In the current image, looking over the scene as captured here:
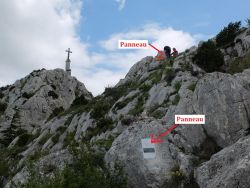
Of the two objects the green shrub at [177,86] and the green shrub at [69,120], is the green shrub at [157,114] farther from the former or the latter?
the green shrub at [69,120]

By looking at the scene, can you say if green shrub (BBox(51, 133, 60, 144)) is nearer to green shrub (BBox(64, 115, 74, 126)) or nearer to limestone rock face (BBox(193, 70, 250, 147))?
green shrub (BBox(64, 115, 74, 126))

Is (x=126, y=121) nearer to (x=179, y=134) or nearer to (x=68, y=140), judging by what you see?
(x=179, y=134)

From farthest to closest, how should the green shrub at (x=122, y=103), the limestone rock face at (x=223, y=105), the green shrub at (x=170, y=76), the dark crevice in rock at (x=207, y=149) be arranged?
the green shrub at (x=122, y=103)
the green shrub at (x=170, y=76)
the limestone rock face at (x=223, y=105)
the dark crevice in rock at (x=207, y=149)

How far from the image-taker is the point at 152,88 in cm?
4372

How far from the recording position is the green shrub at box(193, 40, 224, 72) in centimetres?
4316

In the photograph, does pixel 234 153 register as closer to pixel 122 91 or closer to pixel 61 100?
pixel 122 91

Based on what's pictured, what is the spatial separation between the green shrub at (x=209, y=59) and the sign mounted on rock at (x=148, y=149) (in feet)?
70.6

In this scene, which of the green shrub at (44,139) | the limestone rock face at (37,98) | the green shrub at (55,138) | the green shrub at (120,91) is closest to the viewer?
the green shrub at (55,138)

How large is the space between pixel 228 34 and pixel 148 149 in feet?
120

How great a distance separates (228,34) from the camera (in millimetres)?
54719

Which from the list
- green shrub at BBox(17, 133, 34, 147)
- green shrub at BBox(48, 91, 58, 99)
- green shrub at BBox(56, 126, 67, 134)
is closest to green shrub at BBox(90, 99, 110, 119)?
green shrub at BBox(56, 126, 67, 134)

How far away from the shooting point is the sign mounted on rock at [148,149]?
76.1 ft

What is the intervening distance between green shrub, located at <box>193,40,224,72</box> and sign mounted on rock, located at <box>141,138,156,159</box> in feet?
70.6

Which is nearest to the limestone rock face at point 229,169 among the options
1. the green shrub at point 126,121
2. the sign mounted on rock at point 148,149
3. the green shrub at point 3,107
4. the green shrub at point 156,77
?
the sign mounted on rock at point 148,149
